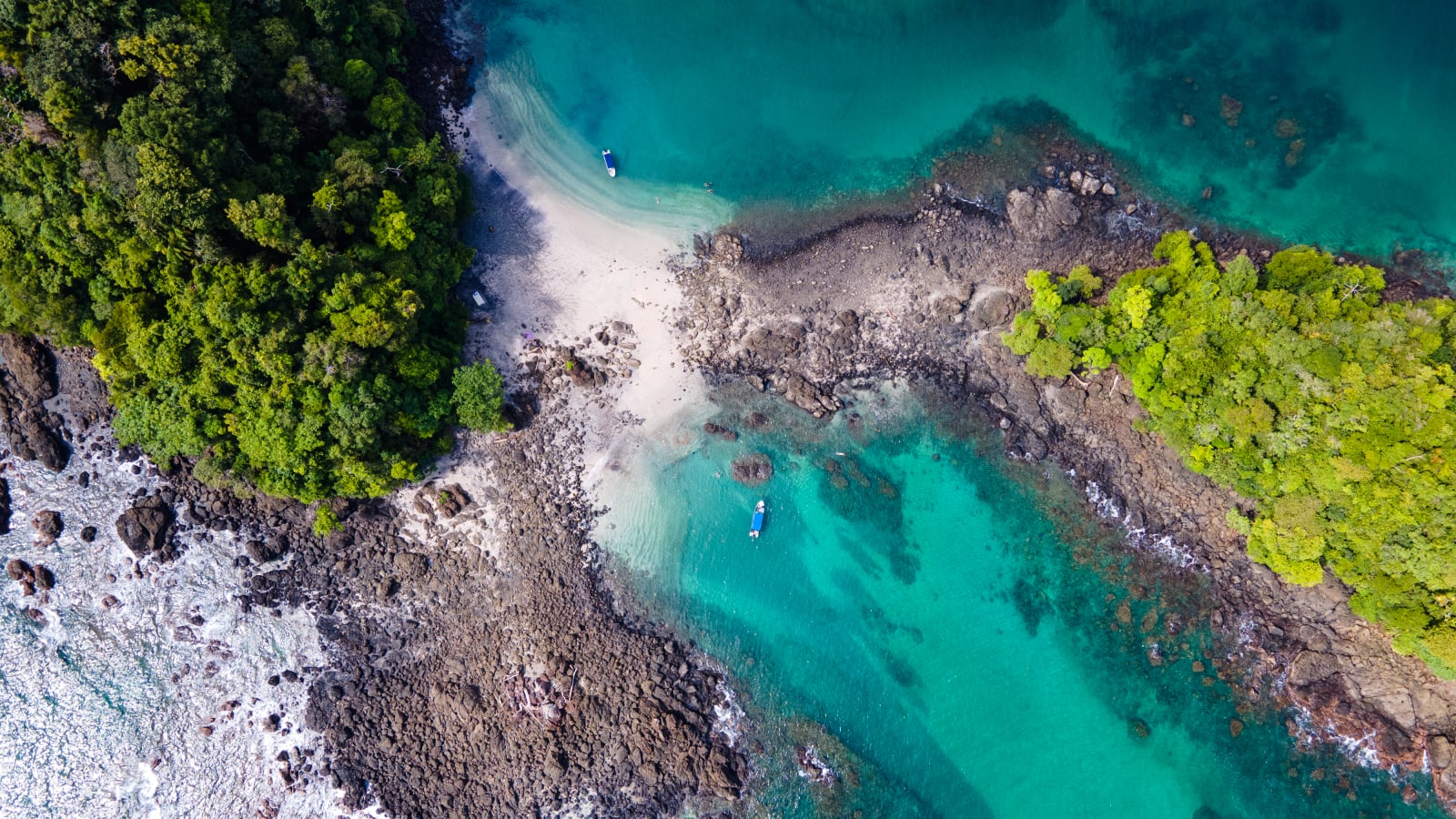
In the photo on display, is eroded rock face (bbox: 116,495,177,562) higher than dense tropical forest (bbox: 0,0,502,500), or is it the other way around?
dense tropical forest (bbox: 0,0,502,500)

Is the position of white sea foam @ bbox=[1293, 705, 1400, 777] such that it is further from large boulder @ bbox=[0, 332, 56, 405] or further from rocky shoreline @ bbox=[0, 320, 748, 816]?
large boulder @ bbox=[0, 332, 56, 405]

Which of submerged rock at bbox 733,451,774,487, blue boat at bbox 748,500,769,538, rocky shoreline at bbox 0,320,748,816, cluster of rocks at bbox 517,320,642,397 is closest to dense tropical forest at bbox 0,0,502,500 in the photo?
cluster of rocks at bbox 517,320,642,397

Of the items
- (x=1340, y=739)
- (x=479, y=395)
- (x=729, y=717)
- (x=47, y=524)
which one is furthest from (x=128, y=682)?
(x=1340, y=739)

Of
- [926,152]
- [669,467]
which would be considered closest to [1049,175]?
[926,152]

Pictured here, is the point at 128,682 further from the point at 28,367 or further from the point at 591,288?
the point at 591,288

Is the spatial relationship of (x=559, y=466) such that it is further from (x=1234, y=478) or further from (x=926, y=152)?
(x=1234, y=478)

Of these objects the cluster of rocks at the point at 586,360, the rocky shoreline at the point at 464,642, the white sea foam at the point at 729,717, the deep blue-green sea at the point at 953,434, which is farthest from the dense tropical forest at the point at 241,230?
the white sea foam at the point at 729,717
